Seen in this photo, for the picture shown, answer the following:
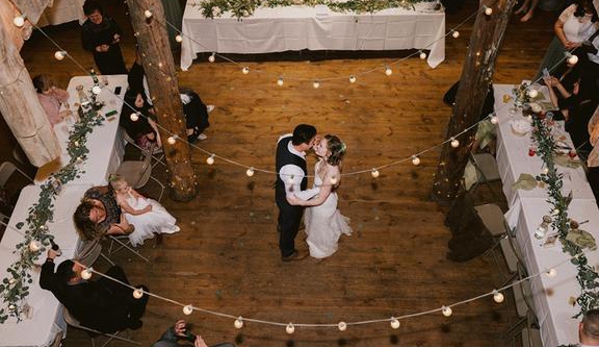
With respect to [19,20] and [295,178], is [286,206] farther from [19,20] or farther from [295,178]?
[19,20]

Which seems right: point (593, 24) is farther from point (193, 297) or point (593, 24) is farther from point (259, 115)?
point (193, 297)

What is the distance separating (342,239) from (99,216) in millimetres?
2237

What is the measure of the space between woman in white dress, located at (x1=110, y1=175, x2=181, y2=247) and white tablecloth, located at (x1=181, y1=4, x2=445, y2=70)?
2.53 m

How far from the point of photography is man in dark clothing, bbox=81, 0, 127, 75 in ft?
18.9

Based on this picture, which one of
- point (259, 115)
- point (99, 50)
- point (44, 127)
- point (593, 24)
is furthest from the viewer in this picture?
point (259, 115)

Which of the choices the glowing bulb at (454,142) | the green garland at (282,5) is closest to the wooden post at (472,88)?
the glowing bulb at (454,142)

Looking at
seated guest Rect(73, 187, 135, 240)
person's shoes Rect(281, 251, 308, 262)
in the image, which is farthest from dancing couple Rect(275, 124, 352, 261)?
seated guest Rect(73, 187, 135, 240)

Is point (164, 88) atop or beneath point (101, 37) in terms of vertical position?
beneath

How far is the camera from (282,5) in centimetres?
684

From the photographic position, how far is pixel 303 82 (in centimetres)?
695

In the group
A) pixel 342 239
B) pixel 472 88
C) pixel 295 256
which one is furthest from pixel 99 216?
pixel 472 88

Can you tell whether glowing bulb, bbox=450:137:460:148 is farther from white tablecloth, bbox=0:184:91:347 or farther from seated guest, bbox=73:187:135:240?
white tablecloth, bbox=0:184:91:347

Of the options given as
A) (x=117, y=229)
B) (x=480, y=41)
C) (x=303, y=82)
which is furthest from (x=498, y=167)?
(x=117, y=229)

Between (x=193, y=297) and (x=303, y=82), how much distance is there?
3200 mm
